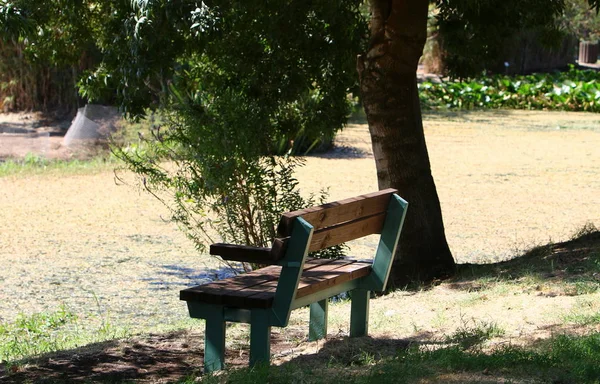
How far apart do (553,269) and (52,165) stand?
11298 mm

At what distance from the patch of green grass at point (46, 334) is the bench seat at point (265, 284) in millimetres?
1677

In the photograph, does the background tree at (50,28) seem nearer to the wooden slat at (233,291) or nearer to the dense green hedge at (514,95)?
the wooden slat at (233,291)

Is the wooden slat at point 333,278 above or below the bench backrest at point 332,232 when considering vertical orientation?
below

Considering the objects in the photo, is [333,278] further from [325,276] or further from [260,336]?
[260,336]

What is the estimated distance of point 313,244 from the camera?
16.3 ft

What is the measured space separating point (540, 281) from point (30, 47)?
17.4 ft

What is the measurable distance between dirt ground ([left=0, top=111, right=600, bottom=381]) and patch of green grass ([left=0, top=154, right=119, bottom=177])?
1.57ft

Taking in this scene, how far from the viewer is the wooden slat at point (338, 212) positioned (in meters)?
4.70

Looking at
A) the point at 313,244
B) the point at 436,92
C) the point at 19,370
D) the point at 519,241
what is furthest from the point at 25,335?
the point at 436,92

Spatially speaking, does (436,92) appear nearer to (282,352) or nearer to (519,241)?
(519,241)

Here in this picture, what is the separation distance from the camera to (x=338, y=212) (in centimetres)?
519

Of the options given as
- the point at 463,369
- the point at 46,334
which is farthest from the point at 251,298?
the point at 46,334

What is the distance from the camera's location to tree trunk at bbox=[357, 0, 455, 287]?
809 centimetres

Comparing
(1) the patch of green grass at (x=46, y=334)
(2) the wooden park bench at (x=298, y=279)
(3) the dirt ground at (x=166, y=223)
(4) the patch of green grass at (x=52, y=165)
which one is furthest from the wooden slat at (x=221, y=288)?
(4) the patch of green grass at (x=52, y=165)
